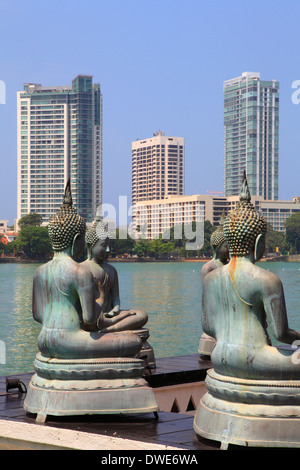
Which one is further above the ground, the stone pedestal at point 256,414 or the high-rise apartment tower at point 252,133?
the high-rise apartment tower at point 252,133

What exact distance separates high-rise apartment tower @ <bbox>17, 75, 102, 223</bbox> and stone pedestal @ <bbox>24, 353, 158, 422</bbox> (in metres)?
143

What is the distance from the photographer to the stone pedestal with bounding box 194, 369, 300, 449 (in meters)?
5.89

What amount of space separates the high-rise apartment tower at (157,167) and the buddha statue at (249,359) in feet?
568

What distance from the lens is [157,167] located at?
7136 inches

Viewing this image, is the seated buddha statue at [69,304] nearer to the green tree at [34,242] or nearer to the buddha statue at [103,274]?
the buddha statue at [103,274]

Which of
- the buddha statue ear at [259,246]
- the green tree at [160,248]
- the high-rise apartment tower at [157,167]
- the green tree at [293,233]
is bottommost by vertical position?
the green tree at [160,248]

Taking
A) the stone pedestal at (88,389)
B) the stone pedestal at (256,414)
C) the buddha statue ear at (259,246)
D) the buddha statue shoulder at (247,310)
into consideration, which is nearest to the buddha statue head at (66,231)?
the stone pedestal at (88,389)

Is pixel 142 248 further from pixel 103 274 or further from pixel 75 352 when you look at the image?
pixel 75 352

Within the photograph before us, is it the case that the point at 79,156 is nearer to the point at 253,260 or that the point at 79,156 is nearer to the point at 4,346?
the point at 4,346

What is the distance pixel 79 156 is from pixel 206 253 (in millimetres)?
37547

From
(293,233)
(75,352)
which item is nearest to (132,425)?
(75,352)

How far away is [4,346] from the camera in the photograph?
79.5ft

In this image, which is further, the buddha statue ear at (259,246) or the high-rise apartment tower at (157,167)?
the high-rise apartment tower at (157,167)

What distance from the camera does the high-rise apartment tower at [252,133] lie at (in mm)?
127438
